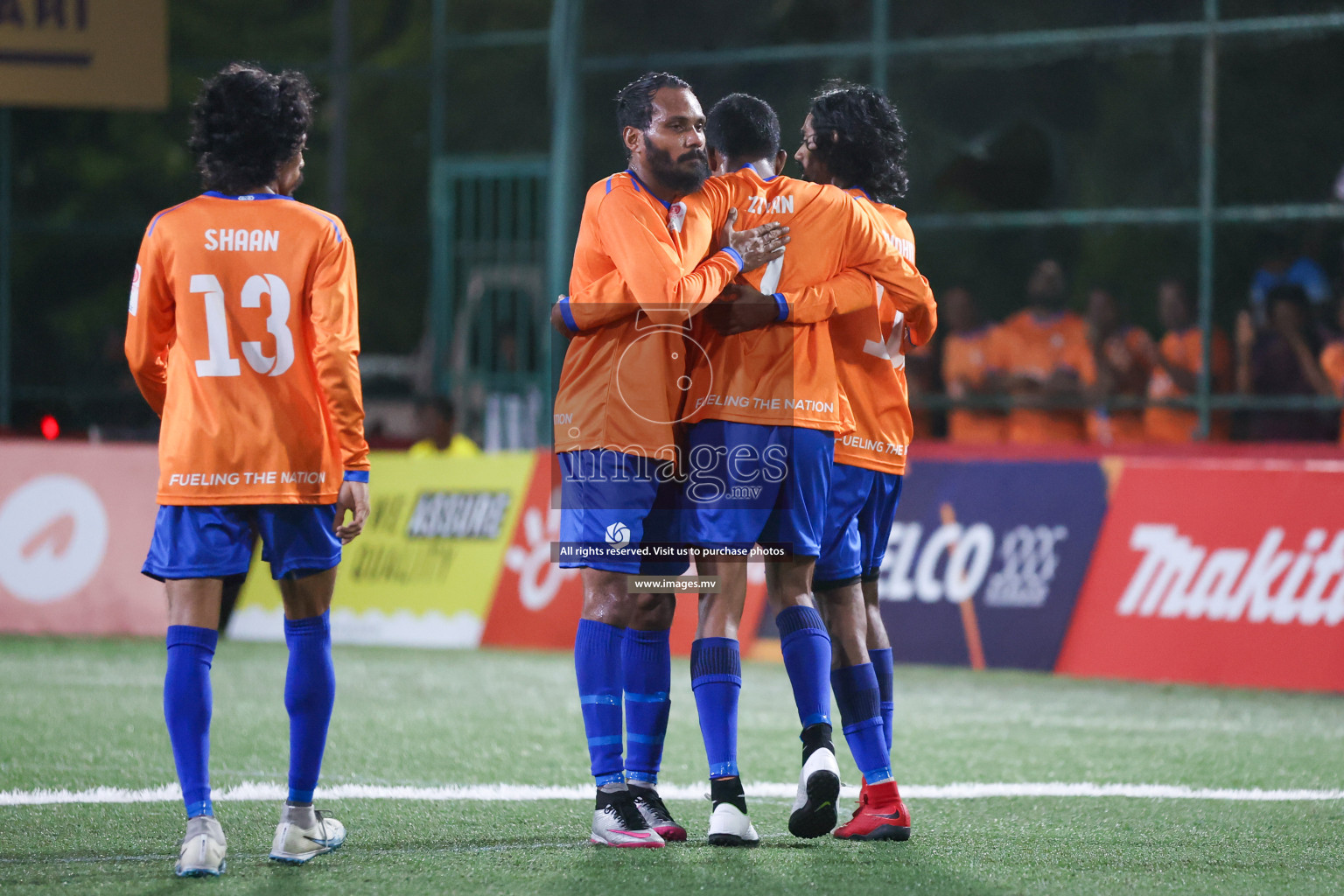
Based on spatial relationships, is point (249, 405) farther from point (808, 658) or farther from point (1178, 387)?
point (1178, 387)

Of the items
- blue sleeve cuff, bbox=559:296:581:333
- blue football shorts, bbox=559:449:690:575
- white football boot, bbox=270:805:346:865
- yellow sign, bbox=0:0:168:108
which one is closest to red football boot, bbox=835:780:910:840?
blue football shorts, bbox=559:449:690:575

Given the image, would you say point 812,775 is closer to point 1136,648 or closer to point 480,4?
point 1136,648

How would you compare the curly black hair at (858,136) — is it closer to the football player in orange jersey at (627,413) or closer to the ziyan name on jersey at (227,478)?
the football player in orange jersey at (627,413)

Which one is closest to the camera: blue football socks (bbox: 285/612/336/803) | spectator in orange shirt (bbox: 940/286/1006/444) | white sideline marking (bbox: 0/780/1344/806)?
blue football socks (bbox: 285/612/336/803)

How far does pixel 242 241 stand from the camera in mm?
5207

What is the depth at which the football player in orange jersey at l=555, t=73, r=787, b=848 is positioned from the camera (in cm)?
546

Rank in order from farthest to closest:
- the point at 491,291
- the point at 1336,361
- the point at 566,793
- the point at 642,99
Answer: the point at 491,291 < the point at 1336,361 < the point at 566,793 < the point at 642,99

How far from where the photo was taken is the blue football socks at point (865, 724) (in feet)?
18.7

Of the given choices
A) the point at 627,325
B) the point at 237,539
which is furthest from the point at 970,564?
the point at 237,539

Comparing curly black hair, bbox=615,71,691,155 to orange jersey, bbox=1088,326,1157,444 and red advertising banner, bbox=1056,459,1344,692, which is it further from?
orange jersey, bbox=1088,326,1157,444

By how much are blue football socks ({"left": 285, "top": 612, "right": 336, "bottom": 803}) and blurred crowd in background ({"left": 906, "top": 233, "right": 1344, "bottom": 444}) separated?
395 inches

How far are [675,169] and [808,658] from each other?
1527 mm

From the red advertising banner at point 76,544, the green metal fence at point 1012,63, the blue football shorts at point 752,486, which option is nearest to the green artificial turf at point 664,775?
the blue football shorts at point 752,486

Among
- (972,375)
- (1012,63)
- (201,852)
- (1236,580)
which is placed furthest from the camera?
(1012,63)
